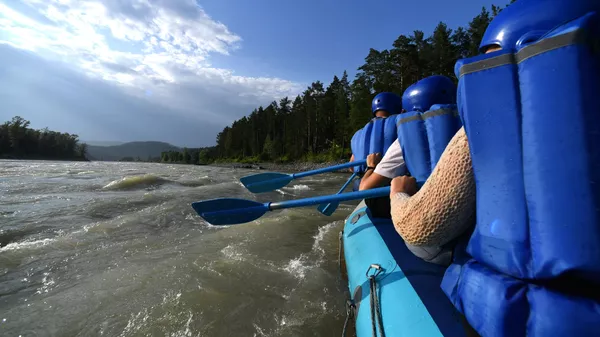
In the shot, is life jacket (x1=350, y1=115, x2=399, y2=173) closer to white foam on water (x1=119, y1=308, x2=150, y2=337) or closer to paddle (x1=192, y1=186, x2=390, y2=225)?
paddle (x1=192, y1=186, x2=390, y2=225)

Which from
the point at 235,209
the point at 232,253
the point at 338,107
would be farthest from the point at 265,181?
the point at 338,107

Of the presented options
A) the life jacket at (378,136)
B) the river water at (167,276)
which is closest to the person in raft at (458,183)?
the river water at (167,276)

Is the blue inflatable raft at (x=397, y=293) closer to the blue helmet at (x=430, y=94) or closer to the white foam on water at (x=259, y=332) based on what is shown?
the white foam on water at (x=259, y=332)

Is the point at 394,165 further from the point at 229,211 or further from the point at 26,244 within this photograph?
the point at 26,244

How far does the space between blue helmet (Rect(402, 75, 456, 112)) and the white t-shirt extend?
1.42 feet

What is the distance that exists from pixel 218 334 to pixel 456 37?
40309 millimetres

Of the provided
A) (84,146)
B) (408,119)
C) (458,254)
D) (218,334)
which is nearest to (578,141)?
(458,254)

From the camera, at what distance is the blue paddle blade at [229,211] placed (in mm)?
3188

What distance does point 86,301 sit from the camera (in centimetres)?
335

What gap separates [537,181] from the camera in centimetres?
93

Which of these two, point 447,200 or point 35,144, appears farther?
point 35,144

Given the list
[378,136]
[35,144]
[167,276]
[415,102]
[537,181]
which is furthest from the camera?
[35,144]

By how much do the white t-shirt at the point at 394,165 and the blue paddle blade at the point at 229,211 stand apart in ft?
4.37

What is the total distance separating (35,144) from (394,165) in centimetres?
11175
